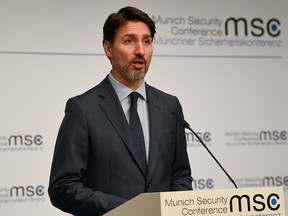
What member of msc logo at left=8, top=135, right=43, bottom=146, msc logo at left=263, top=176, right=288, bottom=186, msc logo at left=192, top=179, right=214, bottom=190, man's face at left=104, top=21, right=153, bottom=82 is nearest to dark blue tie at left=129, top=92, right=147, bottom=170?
man's face at left=104, top=21, right=153, bottom=82

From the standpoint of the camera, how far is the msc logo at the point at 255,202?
7.12 feet

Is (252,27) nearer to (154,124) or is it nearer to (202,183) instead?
(202,183)

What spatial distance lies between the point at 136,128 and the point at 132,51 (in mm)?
376

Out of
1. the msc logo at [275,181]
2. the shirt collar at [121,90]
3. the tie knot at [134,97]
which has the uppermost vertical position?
the shirt collar at [121,90]

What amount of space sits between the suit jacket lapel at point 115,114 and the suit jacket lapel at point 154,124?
6 cm

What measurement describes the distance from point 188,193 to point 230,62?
9.72ft

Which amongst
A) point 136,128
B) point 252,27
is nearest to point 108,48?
point 136,128

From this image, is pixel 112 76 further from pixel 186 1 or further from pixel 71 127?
pixel 186 1

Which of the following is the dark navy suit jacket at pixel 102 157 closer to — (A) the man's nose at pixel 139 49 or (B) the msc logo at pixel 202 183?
(A) the man's nose at pixel 139 49

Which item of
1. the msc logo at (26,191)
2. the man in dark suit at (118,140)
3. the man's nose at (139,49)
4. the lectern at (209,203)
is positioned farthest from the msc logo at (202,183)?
the lectern at (209,203)

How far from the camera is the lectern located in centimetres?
207

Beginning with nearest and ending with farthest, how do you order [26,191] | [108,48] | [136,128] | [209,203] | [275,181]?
[209,203], [136,128], [108,48], [26,191], [275,181]

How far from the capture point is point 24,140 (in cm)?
430

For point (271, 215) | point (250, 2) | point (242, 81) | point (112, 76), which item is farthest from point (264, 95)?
point (271, 215)
